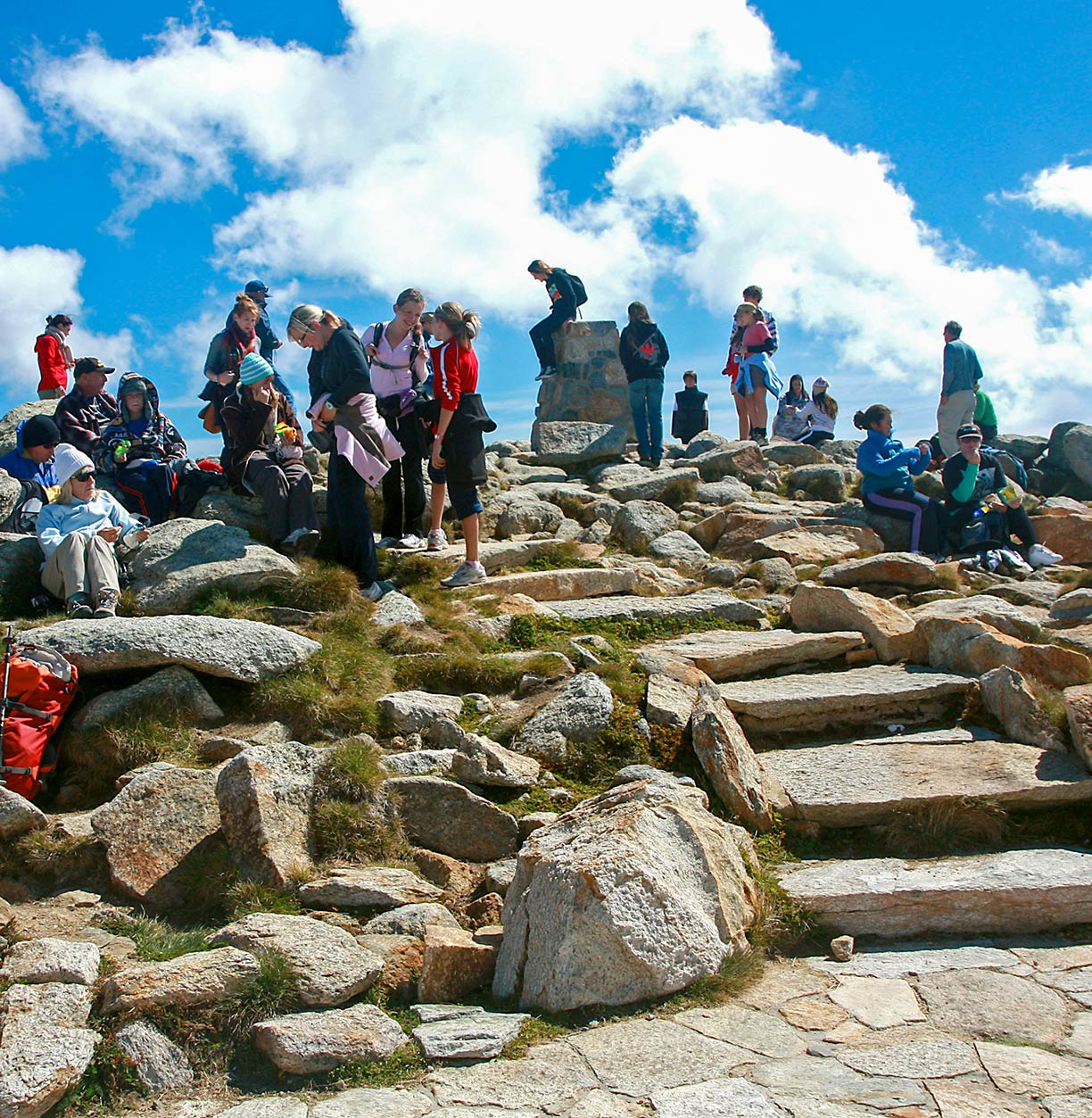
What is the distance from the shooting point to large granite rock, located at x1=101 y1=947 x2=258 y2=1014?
390 centimetres

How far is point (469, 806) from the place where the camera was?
5641 millimetres

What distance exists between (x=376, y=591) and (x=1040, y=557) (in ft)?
27.4

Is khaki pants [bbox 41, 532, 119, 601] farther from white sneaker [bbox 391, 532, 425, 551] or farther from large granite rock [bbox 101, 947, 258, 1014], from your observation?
large granite rock [bbox 101, 947, 258, 1014]

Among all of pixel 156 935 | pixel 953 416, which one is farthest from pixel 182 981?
pixel 953 416

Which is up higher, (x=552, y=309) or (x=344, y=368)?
(x=552, y=309)

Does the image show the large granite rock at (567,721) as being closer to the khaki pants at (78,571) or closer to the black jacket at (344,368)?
the khaki pants at (78,571)

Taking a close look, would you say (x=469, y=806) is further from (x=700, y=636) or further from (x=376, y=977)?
(x=700, y=636)

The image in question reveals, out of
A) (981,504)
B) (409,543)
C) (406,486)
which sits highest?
(406,486)

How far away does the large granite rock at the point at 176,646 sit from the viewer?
20.8ft

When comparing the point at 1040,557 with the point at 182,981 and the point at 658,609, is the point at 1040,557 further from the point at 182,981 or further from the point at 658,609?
the point at 182,981

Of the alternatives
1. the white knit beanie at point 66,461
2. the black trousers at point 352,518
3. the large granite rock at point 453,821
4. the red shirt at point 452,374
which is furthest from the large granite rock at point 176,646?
the red shirt at point 452,374

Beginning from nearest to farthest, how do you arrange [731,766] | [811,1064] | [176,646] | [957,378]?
1. [811,1064]
2. [731,766]
3. [176,646]
4. [957,378]

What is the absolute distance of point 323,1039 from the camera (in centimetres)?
387

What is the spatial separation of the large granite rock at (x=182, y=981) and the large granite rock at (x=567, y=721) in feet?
8.27
